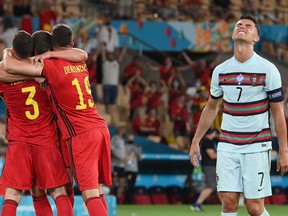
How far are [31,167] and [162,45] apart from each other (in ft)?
46.7

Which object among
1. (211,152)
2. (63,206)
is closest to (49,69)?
(63,206)

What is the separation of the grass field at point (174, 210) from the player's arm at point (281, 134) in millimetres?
7873

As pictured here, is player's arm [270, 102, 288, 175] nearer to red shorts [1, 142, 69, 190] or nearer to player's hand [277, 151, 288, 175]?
player's hand [277, 151, 288, 175]

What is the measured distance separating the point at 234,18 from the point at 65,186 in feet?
50.2

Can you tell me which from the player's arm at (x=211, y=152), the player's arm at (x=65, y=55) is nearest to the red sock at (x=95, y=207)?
the player's arm at (x=65, y=55)

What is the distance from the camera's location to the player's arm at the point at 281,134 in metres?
9.64

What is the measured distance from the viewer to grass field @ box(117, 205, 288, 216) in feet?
59.1

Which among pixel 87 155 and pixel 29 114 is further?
pixel 29 114

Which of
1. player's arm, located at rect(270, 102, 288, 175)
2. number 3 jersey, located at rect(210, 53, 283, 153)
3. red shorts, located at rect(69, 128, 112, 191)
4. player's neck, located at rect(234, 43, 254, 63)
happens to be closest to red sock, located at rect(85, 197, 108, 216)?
red shorts, located at rect(69, 128, 112, 191)

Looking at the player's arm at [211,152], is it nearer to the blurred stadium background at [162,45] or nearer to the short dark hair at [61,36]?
the blurred stadium background at [162,45]

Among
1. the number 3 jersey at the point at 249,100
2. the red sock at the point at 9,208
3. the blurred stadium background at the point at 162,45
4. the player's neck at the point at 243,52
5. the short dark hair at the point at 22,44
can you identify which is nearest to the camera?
the number 3 jersey at the point at 249,100

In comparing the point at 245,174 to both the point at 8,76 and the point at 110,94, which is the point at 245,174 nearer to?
the point at 8,76

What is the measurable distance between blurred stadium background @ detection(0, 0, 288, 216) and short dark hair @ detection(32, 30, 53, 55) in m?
9.91

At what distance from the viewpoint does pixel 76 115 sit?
33.6 ft
